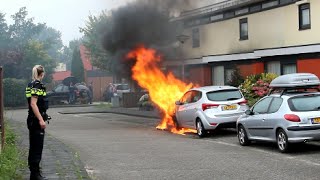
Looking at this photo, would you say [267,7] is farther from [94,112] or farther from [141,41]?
[94,112]

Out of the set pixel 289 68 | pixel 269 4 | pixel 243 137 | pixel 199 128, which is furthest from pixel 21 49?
pixel 243 137

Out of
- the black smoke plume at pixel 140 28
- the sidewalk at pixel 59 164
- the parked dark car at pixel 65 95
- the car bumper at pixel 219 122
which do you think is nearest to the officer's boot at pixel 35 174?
the sidewalk at pixel 59 164

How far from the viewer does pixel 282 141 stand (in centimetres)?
1142

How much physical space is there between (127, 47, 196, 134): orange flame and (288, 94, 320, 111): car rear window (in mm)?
6153

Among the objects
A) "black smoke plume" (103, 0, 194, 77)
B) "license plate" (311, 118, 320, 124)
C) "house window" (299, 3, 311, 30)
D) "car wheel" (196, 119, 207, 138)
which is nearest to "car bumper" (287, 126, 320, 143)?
"license plate" (311, 118, 320, 124)

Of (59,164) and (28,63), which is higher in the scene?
(28,63)

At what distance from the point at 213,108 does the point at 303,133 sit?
15.8 feet

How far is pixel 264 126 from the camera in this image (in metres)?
12.1

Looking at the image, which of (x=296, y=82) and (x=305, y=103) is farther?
(x=296, y=82)

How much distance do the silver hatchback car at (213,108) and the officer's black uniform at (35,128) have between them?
826 centimetres

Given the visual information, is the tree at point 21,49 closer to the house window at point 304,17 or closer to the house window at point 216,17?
the house window at point 216,17

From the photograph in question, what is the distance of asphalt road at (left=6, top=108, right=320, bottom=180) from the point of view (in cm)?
902

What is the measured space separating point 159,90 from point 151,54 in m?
4.70

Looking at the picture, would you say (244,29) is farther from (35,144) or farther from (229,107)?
(35,144)
